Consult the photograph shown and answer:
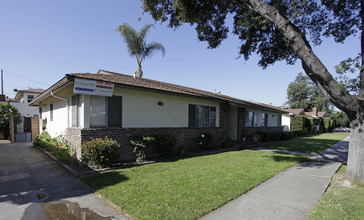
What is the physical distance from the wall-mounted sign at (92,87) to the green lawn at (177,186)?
112 inches

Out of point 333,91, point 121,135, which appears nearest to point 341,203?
point 333,91

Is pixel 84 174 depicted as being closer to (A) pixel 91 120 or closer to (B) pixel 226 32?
(A) pixel 91 120

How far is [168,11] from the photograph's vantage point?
8.45 metres

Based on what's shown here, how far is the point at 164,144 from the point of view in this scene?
8.04m

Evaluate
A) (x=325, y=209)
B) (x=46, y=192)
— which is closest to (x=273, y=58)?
(x=325, y=209)

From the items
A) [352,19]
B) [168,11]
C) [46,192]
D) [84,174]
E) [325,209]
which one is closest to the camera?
[325,209]

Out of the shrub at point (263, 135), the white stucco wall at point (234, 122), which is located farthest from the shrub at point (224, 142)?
the shrub at point (263, 135)

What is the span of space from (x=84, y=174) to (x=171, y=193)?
123 inches

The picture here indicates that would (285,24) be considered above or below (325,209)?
above

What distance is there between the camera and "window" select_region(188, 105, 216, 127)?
34.3 ft

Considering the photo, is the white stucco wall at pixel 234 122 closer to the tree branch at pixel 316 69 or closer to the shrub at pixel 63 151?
the tree branch at pixel 316 69

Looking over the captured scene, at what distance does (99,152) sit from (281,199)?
5.46 metres

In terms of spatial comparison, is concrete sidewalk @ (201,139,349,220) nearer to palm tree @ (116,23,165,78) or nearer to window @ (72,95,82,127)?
window @ (72,95,82,127)

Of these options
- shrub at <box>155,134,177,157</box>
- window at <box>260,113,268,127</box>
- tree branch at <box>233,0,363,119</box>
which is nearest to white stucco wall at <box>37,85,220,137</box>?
shrub at <box>155,134,177,157</box>
